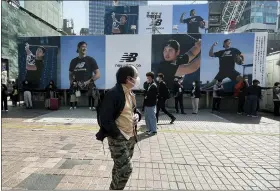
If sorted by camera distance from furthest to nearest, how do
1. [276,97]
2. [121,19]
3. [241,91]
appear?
[121,19], [241,91], [276,97]

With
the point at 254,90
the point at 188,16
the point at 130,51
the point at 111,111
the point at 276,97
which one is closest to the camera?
the point at 111,111

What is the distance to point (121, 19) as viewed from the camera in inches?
1260

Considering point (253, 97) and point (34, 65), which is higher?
point (34, 65)

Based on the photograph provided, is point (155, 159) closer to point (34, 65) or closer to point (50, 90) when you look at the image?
point (50, 90)

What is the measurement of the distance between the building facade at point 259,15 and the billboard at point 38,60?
4783 centimetres

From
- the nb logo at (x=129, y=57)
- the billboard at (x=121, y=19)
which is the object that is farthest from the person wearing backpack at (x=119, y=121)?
the billboard at (x=121, y=19)

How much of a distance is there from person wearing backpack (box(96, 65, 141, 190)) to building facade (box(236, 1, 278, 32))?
182 feet

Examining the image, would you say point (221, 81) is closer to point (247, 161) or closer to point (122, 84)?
point (247, 161)

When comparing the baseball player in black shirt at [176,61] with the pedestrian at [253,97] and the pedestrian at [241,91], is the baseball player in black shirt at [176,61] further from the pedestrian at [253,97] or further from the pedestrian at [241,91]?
the pedestrian at [253,97]

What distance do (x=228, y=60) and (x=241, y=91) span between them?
1.98m

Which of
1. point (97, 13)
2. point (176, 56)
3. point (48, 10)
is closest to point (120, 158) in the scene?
point (176, 56)

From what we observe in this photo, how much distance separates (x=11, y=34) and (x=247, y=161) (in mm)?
22428

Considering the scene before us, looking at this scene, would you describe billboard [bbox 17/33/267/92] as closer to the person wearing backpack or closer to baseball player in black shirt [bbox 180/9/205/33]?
the person wearing backpack

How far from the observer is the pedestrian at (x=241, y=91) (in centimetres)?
1194
